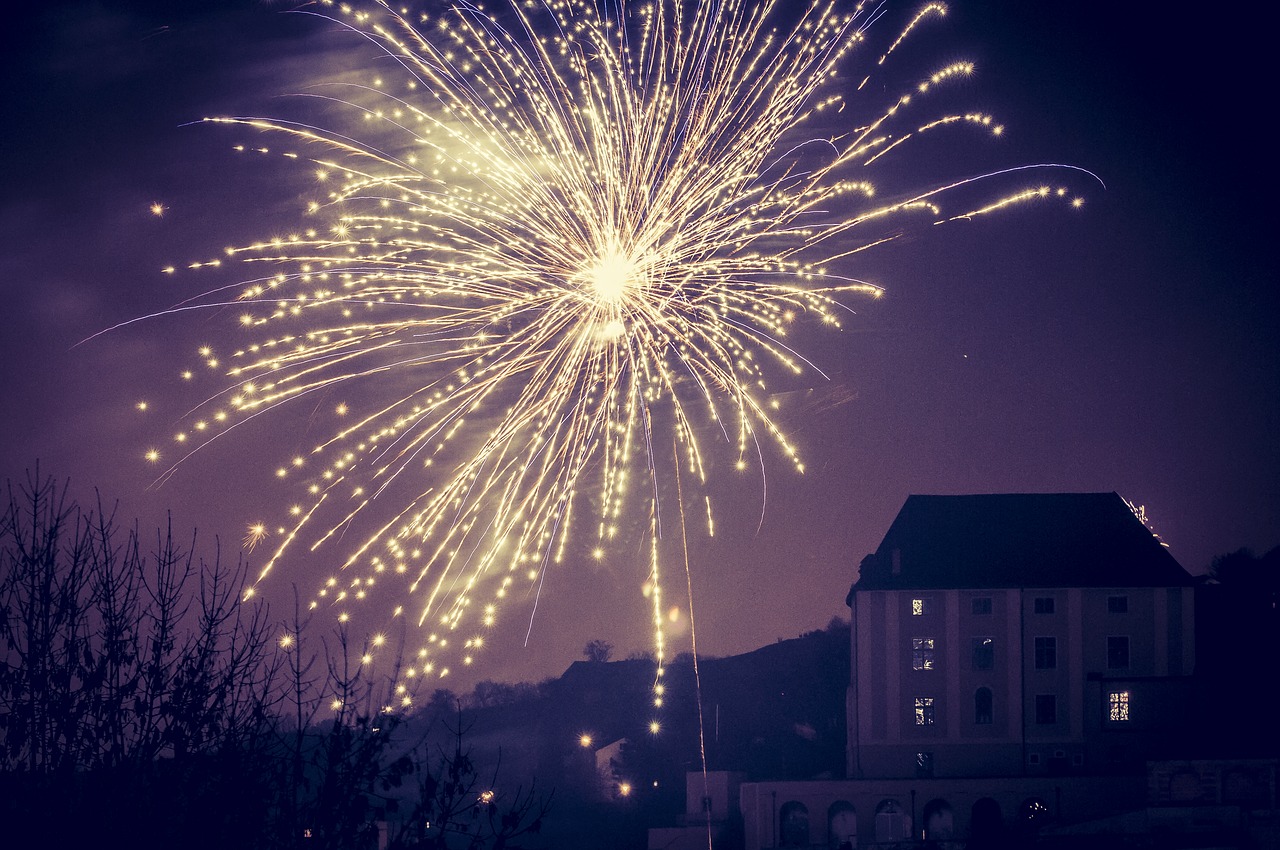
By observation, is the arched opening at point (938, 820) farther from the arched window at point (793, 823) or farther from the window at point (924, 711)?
the arched window at point (793, 823)

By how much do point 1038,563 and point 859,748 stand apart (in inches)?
429

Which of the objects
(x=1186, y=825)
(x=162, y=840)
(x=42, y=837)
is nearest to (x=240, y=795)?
(x=162, y=840)

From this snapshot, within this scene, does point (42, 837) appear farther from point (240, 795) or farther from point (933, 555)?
point (933, 555)

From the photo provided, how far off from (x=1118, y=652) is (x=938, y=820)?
32.8ft

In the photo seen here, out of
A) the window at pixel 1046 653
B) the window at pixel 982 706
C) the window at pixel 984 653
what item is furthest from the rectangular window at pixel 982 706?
the window at pixel 1046 653

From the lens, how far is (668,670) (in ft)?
184

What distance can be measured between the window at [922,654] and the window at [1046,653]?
4.04m

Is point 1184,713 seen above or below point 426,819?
below

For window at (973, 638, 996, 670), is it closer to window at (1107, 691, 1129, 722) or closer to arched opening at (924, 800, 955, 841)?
window at (1107, 691, 1129, 722)

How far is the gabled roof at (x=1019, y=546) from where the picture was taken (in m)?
46.2

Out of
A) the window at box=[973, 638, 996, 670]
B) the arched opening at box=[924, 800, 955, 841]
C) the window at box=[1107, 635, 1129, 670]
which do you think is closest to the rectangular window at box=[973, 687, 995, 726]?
the window at box=[973, 638, 996, 670]

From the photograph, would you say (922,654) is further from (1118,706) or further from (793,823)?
(793,823)

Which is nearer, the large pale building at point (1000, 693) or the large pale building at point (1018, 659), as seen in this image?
the large pale building at point (1000, 693)

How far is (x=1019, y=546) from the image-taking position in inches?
1907
